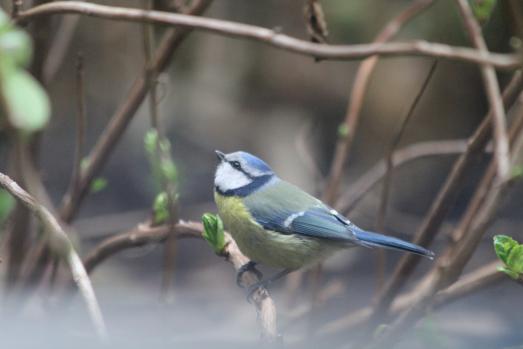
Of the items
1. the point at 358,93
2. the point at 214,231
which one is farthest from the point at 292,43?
the point at 358,93

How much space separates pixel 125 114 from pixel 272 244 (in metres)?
0.43

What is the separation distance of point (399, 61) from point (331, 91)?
0.36 metres

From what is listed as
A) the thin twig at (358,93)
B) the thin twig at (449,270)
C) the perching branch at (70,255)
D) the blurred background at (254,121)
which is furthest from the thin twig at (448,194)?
the blurred background at (254,121)

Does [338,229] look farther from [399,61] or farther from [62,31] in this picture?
[399,61]

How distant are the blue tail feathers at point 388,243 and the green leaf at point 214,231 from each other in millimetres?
326

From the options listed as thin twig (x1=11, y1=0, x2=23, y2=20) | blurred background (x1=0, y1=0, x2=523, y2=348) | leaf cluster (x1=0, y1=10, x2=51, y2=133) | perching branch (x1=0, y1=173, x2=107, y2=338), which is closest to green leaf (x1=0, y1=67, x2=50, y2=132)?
leaf cluster (x1=0, y1=10, x2=51, y2=133)

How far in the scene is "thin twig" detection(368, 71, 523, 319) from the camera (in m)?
1.59

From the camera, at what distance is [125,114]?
1800 millimetres

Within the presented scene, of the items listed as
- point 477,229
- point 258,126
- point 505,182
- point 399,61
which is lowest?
point 258,126

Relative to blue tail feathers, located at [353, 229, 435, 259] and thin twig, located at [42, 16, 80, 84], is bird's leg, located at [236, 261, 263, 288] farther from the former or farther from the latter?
thin twig, located at [42, 16, 80, 84]

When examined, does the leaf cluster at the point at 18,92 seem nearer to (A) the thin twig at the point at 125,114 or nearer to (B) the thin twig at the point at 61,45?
(A) the thin twig at the point at 125,114

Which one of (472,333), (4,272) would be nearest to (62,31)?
(4,272)

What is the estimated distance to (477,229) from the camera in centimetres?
138

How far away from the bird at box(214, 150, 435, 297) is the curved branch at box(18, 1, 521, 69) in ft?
1.43
